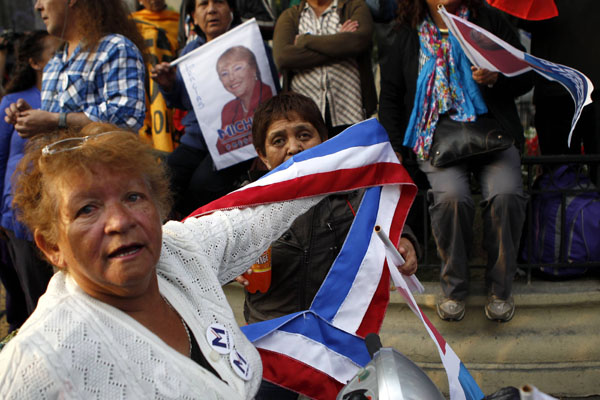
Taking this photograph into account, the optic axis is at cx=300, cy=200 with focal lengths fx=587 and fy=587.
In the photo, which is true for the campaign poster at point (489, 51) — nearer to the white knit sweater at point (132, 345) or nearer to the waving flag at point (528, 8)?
the waving flag at point (528, 8)

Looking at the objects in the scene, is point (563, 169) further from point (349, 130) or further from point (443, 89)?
point (349, 130)

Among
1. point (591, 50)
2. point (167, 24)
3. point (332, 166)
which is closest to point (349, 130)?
point (332, 166)

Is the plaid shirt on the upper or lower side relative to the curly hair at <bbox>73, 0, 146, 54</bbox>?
lower

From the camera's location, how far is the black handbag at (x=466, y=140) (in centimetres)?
312

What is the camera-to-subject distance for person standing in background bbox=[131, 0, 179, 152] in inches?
170

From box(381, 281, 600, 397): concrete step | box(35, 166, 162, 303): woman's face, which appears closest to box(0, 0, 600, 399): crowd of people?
box(35, 166, 162, 303): woman's face

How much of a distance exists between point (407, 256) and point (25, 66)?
112 inches

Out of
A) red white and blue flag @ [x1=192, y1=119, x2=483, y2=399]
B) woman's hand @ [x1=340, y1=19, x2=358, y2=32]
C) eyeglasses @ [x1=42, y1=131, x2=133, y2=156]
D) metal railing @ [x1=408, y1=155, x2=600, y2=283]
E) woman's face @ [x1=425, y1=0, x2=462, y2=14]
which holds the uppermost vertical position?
eyeglasses @ [x1=42, y1=131, x2=133, y2=156]

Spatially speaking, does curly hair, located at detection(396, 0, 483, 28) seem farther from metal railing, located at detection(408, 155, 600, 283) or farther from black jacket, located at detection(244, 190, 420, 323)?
black jacket, located at detection(244, 190, 420, 323)

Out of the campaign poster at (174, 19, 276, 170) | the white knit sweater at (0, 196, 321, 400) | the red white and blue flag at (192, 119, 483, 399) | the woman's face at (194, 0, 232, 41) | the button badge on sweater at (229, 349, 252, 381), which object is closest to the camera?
the white knit sweater at (0, 196, 321, 400)

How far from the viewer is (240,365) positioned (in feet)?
5.38

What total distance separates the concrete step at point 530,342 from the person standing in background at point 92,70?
198 centimetres

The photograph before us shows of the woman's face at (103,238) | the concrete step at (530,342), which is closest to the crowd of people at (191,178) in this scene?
the woman's face at (103,238)

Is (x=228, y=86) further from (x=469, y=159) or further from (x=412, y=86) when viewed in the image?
(x=469, y=159)
